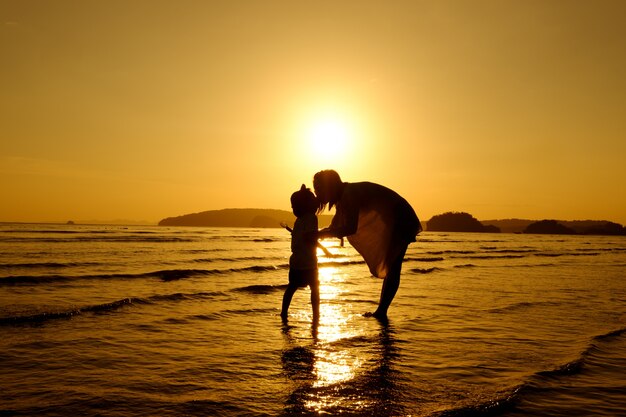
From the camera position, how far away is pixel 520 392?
442cm

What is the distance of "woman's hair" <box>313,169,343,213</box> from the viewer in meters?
7.16

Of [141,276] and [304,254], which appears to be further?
[141,276]

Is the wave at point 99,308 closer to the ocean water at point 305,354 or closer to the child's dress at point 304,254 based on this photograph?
the ocean water at point 305,354

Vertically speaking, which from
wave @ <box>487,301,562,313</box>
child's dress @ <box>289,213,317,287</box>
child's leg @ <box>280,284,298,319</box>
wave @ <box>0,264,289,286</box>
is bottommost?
wave @ <box>0,264,289,286</box>

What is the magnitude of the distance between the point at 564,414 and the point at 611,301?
27.9 feet

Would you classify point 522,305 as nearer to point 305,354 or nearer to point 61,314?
A: point 305,354

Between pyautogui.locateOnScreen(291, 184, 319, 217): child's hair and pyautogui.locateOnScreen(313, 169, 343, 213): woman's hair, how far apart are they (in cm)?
13

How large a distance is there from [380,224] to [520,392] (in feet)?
13.0

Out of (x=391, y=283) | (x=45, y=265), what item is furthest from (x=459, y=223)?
(x=391, y=283)

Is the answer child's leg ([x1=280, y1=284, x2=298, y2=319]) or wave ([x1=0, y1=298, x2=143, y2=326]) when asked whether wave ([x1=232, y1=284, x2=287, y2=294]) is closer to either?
wave ([x1=0, y1=298, x2=143, y2=326])

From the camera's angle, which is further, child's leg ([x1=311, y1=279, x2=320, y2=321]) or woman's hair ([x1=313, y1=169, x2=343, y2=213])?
child's leg ([x1=311, y1=279, x2=320, y2=321])

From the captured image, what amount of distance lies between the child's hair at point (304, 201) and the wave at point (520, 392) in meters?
3.79

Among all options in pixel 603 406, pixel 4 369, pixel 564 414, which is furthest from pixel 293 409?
pixel 4 369

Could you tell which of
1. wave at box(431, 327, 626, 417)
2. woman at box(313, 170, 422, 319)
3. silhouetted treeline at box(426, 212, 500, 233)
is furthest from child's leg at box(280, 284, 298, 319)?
silhouetted treeline at box(426, 212, 500, 233)
